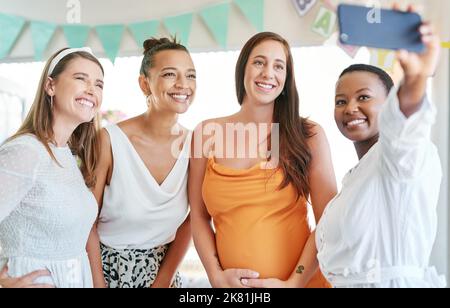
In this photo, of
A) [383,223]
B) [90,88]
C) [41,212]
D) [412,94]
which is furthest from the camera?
[90,88]

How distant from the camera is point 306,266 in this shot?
1.15 m

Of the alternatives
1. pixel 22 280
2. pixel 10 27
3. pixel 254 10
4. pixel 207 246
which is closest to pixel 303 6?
pixel 254 10

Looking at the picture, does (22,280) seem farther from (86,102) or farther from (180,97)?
(180,97)

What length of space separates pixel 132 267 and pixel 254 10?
2.12 ft

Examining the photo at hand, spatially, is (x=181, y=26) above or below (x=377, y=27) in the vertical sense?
above

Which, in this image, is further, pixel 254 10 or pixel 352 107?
pixel 254 10

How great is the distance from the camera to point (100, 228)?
123 cm

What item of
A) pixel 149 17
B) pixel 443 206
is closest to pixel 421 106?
pixel 443 206

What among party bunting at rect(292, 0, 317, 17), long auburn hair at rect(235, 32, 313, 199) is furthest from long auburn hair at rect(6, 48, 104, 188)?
party bunting at rect(292, 0, 317, 17)

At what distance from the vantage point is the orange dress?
1.15 m

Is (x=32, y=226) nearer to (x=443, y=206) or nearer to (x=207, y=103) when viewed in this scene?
(x=207, y=103)

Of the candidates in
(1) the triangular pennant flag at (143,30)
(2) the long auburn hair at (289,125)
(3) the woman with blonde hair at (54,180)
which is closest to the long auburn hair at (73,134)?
(3) the woman with blonde hair at (54,180)

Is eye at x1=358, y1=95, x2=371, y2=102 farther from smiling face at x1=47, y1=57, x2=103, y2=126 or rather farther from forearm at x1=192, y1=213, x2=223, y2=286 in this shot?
smiling face at x1=47, y1=57, x2=103, y2=126
